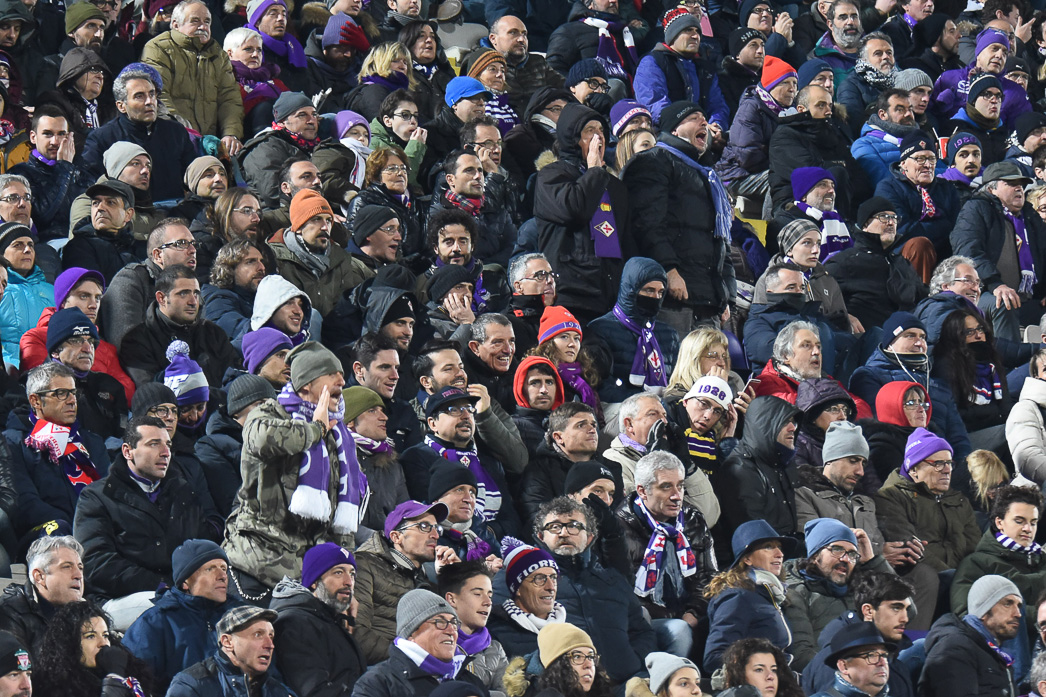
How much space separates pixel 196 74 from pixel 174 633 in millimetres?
5400

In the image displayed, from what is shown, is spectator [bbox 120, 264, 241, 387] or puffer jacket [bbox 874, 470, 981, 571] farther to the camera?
puffer jacket [bbox 874, 470, 981, 571]

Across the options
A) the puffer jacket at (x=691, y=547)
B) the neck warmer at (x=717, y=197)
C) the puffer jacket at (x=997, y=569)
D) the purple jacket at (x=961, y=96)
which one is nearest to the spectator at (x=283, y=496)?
the puffer jacket at (x=691, y=547)

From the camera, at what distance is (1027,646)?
35.0ft

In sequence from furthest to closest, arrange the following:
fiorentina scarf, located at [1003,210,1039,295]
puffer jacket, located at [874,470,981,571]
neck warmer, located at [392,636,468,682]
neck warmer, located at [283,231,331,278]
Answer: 1. fiorentina scarf, located at [1003,210,1039,295]
2. neck warmer, located at [283,231,331,278]
3. puffer jacket, located at [874,470,981,571]
4. neck warmer, located at [392,636,468,682]

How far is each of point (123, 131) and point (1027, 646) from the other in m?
5.81

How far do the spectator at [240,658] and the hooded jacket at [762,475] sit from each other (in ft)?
10.7

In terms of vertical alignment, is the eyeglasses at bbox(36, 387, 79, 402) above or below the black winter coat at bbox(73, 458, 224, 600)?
above

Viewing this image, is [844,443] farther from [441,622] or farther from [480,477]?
[441,622]

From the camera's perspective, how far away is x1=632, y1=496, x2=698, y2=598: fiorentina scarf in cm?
1024

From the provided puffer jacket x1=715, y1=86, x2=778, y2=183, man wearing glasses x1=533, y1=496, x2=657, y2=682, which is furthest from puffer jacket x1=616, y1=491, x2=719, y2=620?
puffer jacket x1=715, y1=86, x2=778, y2=183

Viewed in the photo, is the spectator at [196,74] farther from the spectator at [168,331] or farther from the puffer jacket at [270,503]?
the puffer jacket at [270,503]

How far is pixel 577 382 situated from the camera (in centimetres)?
1137

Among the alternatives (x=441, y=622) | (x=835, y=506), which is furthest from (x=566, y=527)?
(x=835, y=506)

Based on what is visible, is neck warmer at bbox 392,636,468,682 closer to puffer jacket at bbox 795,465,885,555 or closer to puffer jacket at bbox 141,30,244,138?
puffer jacket at bbox 795,465,885,555
